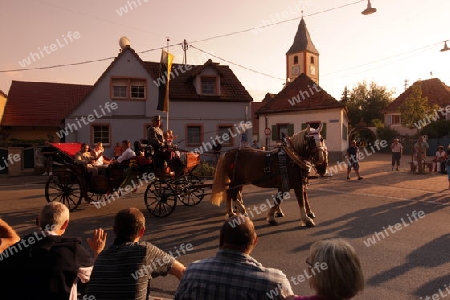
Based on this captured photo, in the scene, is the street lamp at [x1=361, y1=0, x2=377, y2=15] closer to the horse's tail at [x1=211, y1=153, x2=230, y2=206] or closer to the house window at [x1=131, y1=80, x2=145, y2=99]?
the horse's tail at [x1=211, y1=153, x2=230, y2=206]

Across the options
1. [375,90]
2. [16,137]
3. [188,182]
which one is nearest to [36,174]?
[16,137]

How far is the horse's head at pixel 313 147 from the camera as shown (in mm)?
7477

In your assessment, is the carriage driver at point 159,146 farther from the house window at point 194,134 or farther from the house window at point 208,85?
the house window at point 208,85

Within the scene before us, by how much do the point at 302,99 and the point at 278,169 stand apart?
69.2 ft

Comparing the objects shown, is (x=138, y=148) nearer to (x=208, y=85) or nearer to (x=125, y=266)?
(x=125, y=266)

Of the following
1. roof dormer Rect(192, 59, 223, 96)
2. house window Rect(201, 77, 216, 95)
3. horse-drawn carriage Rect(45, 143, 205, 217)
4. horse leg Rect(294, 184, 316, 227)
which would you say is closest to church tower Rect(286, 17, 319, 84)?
roof dormer Rect(192, 59, 223, 96)

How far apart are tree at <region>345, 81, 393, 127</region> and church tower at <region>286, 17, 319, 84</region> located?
10.8m

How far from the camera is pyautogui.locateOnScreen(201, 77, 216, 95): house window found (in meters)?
25.6

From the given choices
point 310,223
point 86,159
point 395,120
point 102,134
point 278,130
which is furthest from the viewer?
point 395,120

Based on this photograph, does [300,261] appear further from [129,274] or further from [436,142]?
[436,142]

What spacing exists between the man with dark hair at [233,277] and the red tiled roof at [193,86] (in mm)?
22738

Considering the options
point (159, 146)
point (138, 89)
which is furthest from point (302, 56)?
point (159, 146)

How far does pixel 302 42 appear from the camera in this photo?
50.3 meters

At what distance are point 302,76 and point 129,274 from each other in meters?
29.2
